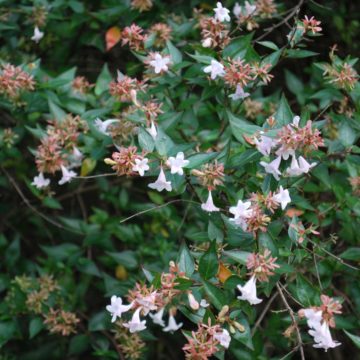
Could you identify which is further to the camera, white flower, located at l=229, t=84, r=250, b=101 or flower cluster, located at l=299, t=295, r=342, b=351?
white flower, located at l=229, t=84, r=250, b=101

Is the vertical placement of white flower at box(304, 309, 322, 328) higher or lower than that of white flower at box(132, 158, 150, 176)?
lower

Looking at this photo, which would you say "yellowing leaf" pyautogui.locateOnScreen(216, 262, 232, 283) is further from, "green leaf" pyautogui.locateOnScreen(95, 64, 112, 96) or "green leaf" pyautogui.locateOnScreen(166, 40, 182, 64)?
"green leaf" pyautogui.locateOnScreen(95, 64, 112, 96)

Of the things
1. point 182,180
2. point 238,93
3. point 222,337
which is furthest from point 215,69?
point 222,337

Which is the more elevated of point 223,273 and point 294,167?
point 294,167

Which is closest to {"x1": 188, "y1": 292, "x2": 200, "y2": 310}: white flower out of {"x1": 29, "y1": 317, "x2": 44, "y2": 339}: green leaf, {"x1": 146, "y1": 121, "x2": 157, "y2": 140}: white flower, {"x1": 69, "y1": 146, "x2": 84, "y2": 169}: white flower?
{"x1": 146, "y1": 121, "x2": 157, "y2": 140}: white flower

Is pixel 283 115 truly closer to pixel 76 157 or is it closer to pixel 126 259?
pixel 76 157

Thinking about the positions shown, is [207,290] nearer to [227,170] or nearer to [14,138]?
[227,170]

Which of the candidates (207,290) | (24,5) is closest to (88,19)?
(24,5)
